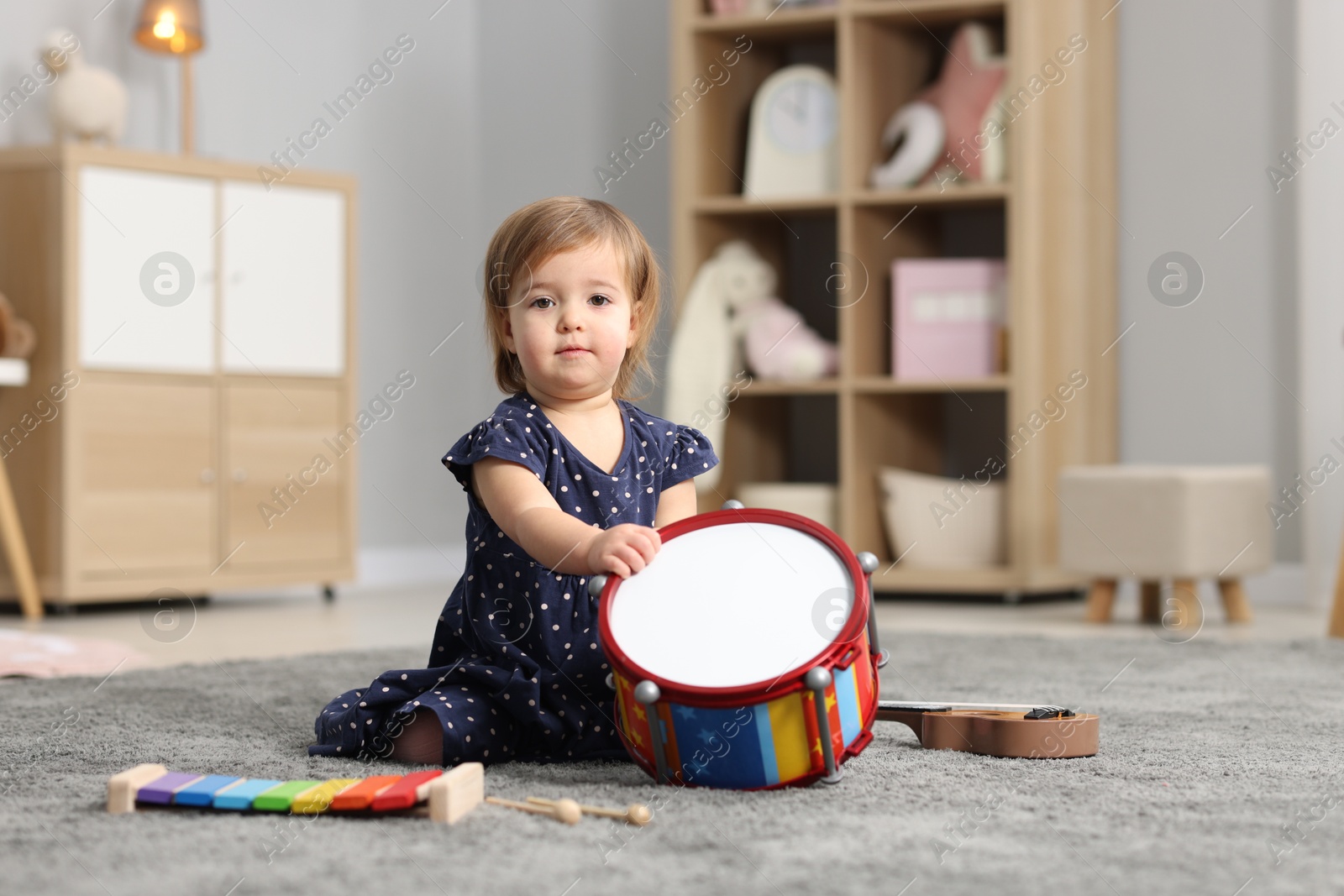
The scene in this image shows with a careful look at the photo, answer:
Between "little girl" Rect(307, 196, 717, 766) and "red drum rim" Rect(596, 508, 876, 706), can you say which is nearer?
"red drum rim" Rect(596, 508, 876, 706)

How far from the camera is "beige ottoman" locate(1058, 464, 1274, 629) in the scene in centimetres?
251

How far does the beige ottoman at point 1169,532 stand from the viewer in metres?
2.51

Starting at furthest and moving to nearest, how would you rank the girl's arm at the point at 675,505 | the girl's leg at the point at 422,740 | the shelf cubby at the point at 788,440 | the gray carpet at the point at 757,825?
the shelf cubby at the point at 788,440 < the girl's arm at the point at 675,505 < the girl's leg at the point at 422,740 < the gray carpet at the point at 757,825

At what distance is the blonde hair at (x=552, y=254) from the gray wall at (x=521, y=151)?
2.03 meters

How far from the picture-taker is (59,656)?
1981 millimetres

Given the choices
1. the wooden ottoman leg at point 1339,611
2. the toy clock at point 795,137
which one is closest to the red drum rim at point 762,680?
the wooden ottoman leg at point 1339,611

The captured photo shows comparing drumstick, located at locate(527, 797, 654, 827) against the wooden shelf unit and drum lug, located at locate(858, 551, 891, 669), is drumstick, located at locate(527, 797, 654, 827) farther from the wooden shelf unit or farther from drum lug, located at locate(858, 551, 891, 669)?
the wooden shelf unit

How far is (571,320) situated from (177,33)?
2.13 meters

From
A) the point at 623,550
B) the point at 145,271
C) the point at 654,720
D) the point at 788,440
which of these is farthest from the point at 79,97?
the point at 654,720

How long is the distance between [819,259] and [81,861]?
2.70 m

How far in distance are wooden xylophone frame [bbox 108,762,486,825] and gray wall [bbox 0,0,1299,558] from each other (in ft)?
7.94

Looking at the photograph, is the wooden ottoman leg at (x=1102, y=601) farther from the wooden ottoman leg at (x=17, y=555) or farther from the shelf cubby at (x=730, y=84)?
the wooden ottoman leg at (x=17, y=555)

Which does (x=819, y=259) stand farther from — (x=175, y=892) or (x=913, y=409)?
(x=175, y=892)

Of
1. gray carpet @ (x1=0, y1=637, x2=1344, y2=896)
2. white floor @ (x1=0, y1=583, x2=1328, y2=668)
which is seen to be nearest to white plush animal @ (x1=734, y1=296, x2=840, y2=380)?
white floor @ (x1=0, y1=583, x2=1328, y2=668)
